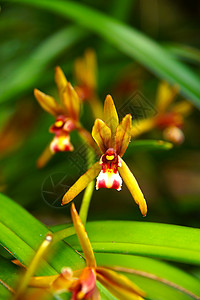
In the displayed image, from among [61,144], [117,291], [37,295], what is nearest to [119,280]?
[117,291]

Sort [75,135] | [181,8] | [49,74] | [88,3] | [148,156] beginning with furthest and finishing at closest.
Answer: [181,8]
[88,3]
[148,156]
[49,74]
[75,135]

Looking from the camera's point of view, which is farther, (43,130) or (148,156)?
(148,156)

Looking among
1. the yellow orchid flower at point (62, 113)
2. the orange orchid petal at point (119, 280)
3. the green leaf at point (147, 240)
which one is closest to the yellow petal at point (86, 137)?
the yellow orchid flower at point (62, 113)

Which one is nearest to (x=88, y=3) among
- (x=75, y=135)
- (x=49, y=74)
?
(x=49, y=74)

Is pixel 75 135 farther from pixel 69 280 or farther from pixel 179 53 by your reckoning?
pixel 69 280

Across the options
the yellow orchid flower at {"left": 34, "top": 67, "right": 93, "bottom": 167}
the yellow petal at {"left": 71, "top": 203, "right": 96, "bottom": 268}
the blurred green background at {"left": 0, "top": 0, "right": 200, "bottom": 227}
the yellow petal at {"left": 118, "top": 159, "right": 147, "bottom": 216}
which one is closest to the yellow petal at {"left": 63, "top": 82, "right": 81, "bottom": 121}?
Answer: the yellow orchid flower at {"left": 34, "top": 67, "right": 93, "bottom": 167}

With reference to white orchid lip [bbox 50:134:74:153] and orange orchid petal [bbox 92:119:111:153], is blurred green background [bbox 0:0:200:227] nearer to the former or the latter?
white orchid lip [bbox 50:134:74:153]
